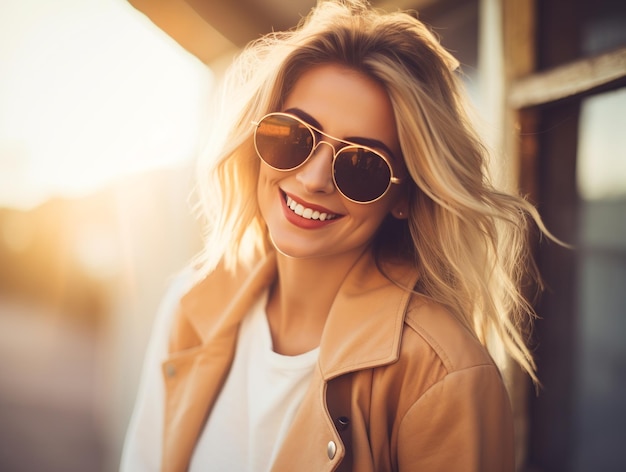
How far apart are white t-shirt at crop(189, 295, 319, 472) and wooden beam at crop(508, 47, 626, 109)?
5.01ft

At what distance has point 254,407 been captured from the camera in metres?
1.41

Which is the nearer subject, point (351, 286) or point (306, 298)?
point (351, 286)

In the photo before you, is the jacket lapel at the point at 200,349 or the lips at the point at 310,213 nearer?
the lips at the point at 310,213

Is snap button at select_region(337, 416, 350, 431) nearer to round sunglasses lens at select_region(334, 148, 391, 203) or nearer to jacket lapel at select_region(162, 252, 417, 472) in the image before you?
jacket lapel at select_region(162, 252, 417, 472)

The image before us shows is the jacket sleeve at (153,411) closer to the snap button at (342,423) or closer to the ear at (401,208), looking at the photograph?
the snap button at (342,423)

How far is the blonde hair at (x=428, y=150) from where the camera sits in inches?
51.6

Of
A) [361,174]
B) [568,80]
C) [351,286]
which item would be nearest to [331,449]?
[351,286]

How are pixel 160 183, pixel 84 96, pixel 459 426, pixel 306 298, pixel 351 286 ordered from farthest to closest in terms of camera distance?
pixel 160 183 → pixel 84 96 → pixel 306 298 → pixel 351 286 → pixel 459 426

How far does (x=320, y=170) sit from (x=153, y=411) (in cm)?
118

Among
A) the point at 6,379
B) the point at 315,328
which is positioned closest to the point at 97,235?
the point at 6,379

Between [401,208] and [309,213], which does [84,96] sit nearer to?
[309,213]

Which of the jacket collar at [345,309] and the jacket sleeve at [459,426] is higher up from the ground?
the jacket collar at [345,309]

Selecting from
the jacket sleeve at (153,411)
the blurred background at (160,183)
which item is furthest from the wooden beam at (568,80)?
the jacket sleeve at (153,411)

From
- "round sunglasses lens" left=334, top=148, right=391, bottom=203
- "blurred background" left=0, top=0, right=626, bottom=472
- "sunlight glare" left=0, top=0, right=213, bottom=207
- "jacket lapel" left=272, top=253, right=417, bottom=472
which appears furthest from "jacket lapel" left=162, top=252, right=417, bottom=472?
"sunlight glare" left=0, top=0, right=213, bottom=207
